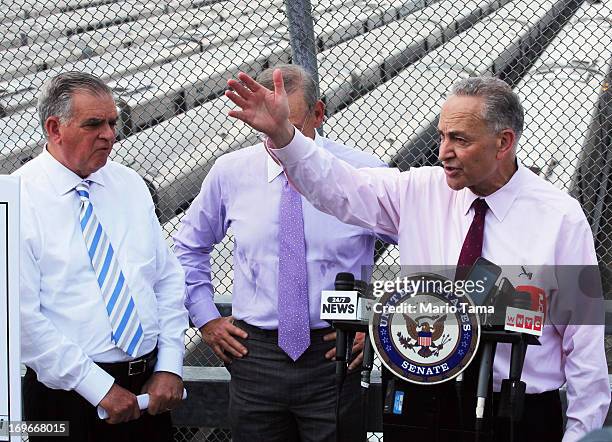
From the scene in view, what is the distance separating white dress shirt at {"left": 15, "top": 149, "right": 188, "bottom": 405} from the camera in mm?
3102

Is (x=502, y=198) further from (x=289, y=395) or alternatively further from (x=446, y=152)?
(x=289, y=395)

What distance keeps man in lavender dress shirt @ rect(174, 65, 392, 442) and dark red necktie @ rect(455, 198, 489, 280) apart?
0.66 meters

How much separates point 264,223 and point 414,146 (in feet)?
5.74

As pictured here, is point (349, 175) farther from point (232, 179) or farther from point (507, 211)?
point (232, 179)

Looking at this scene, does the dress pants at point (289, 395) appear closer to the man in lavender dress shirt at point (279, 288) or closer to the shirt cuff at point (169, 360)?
the man in lavender dress shirt at point (279, 288)

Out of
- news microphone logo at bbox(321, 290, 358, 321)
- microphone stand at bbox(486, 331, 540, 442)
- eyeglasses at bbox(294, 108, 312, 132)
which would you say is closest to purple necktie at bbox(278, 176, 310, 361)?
eyeglasses at bbox(294, 108, 312, 132)

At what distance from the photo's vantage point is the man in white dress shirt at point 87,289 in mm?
3125

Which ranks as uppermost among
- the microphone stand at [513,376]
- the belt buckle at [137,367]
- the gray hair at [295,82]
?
the gray hair at [295,82]

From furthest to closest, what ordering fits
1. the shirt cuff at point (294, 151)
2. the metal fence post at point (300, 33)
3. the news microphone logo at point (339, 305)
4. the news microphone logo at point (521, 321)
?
the metal fence post at point (300, 33) → the shirt cuff at point (294, 151) → the news microphone logo at point (339, 305) → the news microphone logo at point (521, 321)

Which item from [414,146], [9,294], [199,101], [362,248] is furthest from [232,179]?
[199,101]

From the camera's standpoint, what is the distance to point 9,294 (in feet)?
7.82

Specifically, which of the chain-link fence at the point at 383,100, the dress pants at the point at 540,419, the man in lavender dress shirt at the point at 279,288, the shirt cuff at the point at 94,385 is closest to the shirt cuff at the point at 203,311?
the man in lavender dress shirt at the point at 279,288

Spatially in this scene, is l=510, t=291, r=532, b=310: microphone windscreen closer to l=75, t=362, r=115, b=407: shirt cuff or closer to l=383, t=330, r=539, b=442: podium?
l=383, t=330, r=539, b=442: podium

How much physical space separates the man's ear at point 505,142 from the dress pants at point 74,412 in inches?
49.1
